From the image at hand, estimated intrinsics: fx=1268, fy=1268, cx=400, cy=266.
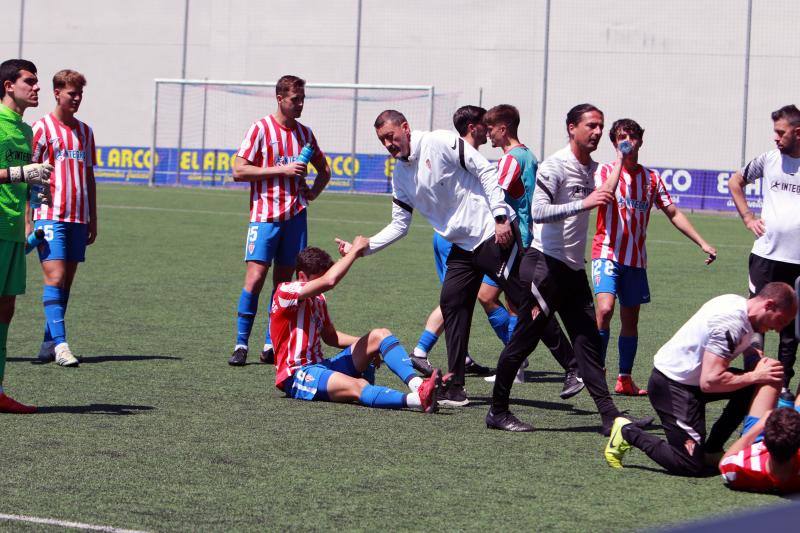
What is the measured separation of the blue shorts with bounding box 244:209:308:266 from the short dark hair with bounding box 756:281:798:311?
4612mm

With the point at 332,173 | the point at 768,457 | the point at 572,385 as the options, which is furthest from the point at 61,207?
the point at 332,173

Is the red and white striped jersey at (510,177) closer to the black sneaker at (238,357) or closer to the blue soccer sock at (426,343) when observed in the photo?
the blue soccer sock at (426,343)

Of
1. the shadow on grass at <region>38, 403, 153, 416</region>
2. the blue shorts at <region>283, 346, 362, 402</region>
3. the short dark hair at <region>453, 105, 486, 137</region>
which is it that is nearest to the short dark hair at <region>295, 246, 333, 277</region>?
the blue shorts at <region>283, 346, 362, 402</region>

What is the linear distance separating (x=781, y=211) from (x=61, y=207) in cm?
505

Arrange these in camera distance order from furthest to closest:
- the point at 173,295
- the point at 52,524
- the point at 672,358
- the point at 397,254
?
the point at 397,254 < the point at 173,295 < the point at 672,358 < the point at 52,524

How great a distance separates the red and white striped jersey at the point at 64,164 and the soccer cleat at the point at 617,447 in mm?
4686

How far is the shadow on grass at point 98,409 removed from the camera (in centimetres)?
730

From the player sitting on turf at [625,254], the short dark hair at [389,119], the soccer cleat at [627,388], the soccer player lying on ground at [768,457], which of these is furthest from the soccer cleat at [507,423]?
the short dark hair at [389,119]

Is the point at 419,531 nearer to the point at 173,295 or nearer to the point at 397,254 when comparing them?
the point at 173,295

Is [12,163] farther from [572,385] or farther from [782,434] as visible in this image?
[782,434]

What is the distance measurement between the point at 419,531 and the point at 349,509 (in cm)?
43

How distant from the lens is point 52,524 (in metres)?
4.93

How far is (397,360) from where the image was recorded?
7.61 metres

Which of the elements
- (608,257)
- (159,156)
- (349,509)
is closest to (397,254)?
(608,257)
